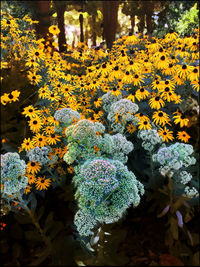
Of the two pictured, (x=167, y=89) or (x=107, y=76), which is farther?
(x=107, y=76)

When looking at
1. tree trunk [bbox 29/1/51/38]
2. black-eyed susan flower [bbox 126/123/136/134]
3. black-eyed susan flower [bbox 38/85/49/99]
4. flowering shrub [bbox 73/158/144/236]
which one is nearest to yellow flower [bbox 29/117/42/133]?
black-eyed susan flower [bbox 38/85/49/99]

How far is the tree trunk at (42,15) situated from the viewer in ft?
29.8

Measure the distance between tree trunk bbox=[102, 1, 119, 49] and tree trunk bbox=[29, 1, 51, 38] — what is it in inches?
148

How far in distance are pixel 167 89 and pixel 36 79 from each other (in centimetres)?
184

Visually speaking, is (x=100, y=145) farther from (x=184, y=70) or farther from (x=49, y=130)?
(x=184, y=70)

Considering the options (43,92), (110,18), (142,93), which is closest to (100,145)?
(142,93)

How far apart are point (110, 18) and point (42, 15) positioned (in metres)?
4.39

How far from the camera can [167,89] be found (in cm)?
337

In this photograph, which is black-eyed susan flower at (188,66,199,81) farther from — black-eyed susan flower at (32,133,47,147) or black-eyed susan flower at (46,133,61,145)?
black-eyed susan flower at (32,133,47,147)

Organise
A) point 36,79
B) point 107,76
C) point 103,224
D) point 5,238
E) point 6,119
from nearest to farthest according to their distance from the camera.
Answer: point 103,224 → point 5,238 → point 6,119 → point 36,79 → point 107,76

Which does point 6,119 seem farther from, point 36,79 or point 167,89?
point 167,89

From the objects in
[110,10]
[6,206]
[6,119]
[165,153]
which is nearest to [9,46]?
[6,119]

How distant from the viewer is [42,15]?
9.11 m

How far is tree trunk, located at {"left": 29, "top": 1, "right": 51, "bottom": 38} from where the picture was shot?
909 centimetres
